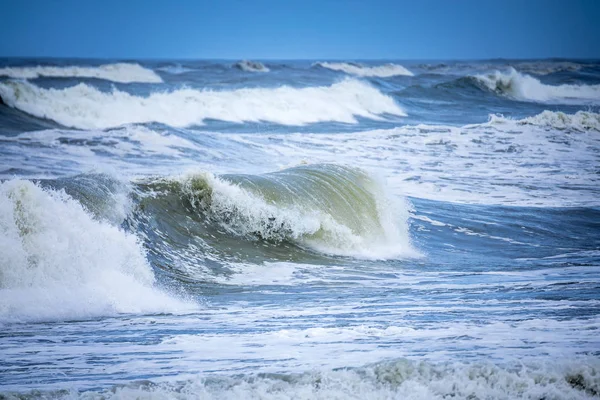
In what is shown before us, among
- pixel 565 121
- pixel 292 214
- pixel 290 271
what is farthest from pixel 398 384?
pixel 565 121

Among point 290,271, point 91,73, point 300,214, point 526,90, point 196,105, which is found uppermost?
point 91,73

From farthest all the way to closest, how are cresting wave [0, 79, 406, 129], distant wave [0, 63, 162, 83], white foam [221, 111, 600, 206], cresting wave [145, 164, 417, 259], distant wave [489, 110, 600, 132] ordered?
distant wave [0, 63, 162, 83], distant wave [489, 110, 600, 132], cresting wave [0, 79, 406, 129], white foam [221, 111, 600, 206], cresting wave [145, 164, 417, 259]

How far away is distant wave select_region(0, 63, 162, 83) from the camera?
153ft

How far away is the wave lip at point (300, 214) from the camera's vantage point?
34.2 ft

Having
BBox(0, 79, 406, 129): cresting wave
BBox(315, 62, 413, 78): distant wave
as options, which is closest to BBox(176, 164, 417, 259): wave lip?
BBox(0, 79, 406, 129): cresting wave

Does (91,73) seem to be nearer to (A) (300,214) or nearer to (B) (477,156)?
(B) (477,156)

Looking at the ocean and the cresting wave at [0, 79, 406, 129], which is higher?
the cresting wave at [0, 79, 406, 129]

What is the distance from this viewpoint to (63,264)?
7.22 meters

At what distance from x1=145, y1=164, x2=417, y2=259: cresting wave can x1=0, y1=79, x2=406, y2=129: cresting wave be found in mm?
12912

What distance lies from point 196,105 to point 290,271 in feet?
67.9

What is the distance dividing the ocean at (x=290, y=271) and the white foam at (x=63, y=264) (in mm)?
20

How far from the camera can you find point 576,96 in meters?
42.5

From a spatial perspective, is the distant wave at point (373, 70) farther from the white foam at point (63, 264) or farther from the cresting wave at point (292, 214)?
the white foam at point (63, 264)

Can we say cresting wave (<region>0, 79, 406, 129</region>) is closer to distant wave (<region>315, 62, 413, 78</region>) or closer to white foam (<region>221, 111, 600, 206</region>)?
white foam (<region>221, 111, 600, 206</region>)
